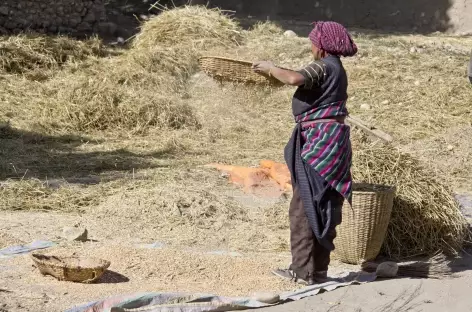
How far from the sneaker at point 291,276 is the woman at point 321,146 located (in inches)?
5.9

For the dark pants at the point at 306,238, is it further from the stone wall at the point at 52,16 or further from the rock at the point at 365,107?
the stone wall at the point at 52,16

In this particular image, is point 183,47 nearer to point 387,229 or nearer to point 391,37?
point 391,37

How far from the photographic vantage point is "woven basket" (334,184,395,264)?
6.00 metres

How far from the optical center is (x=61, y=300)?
495cm

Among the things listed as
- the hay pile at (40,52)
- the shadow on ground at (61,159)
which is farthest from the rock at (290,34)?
the shadow on ground at (61,159)

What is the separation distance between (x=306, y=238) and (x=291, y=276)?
0.90ft

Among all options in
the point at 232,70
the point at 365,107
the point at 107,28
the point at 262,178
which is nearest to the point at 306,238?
the point at 232,70

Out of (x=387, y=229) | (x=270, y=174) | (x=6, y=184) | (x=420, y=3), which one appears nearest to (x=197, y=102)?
(x=270, y=174)

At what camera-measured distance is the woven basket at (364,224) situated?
6.00m

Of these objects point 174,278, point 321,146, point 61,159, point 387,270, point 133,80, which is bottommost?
point 174,278

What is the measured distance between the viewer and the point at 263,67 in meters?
5.41

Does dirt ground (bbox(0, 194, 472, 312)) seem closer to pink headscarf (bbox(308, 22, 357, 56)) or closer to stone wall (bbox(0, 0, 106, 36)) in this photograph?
pink headscarf (bbox(308, 22, 357, 56))

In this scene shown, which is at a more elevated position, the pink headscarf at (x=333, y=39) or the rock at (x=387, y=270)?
the pink headscarf at (x=333, y=39)

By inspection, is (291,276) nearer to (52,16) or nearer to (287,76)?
(287,76)
